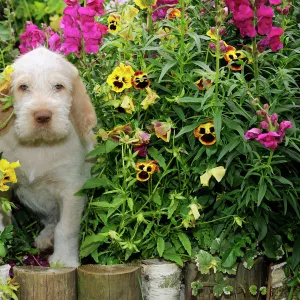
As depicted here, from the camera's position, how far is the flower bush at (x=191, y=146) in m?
3.62

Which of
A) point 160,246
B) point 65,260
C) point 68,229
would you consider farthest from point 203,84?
point 65,260

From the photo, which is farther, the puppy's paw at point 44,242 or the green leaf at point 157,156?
the puppy's paw at point 44,242

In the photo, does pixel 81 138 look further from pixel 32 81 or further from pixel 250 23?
pixel 250 23

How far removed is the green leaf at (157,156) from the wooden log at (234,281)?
58cm

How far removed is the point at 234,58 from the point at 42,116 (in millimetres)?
1059

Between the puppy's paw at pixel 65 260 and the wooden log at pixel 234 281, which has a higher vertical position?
the puppy's paw at pixel 65 260

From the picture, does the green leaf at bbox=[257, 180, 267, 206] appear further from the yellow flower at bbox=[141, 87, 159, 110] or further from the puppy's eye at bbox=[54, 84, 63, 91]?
the puppy's eye at bbox=[54, 84, 63, 91]

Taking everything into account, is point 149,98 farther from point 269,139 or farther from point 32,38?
point 32,38

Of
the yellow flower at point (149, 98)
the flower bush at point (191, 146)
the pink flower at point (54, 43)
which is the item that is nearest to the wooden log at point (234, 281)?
the flower bush at point (191, 146)

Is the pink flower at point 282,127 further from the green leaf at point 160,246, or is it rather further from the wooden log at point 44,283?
the wooden log at point 44,283

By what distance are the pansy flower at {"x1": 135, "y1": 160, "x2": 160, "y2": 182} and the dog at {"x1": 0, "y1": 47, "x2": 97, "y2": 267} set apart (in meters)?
0.47

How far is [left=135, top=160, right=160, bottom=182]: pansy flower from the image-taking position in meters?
3.66

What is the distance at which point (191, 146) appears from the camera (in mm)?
3738

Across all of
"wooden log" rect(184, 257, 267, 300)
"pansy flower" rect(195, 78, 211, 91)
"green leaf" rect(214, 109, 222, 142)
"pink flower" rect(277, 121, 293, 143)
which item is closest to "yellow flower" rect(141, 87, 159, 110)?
"pansy flower" rect(195, 78, 211, 91)
